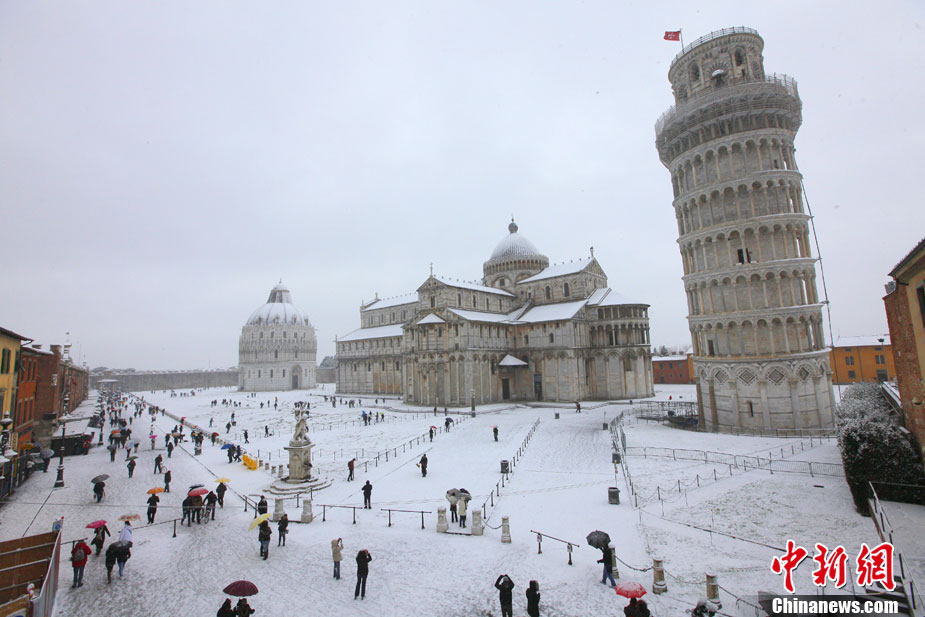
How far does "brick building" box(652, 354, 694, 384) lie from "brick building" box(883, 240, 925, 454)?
54932 millimetres

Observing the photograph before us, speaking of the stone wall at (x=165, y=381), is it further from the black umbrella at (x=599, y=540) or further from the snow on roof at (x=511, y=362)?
the black umbrella at (x=599, y=540)

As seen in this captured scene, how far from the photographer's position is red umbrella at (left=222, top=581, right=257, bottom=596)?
9.00 meters

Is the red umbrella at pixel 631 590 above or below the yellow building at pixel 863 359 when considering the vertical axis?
below

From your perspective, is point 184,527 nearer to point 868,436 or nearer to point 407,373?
point 868,436

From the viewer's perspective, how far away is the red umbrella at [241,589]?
8999 millimetres

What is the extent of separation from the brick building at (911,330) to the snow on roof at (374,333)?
58.3m

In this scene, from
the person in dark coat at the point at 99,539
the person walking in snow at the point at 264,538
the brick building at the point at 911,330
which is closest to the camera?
the person walking in snow at the point at 264,538

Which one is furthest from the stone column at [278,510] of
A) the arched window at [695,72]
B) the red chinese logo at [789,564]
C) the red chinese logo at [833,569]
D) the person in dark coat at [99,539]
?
the arched window at [695,72]

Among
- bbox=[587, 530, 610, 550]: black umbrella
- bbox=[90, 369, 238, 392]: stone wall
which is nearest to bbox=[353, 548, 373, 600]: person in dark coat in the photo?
bbox=[587, 530, 610, 550]: black umbrella

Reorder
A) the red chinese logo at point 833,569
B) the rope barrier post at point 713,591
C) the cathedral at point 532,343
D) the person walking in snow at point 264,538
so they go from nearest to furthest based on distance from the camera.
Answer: the red chinese logo at point 833,569 < the rope barrier post at point 713,591 < the person walking in snow at point 264,538 < the cathedral at point 532,343

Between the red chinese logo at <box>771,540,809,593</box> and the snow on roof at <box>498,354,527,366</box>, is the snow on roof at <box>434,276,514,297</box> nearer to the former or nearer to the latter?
the snow on roof at <box>498,354,527,366</box>

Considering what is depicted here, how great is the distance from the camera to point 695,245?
32844 millimetres

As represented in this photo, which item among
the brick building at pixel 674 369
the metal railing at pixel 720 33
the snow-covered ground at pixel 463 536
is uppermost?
the metal railing at pixel 720 33

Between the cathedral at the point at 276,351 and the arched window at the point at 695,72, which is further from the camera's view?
the cathedral at the point at 276,351
